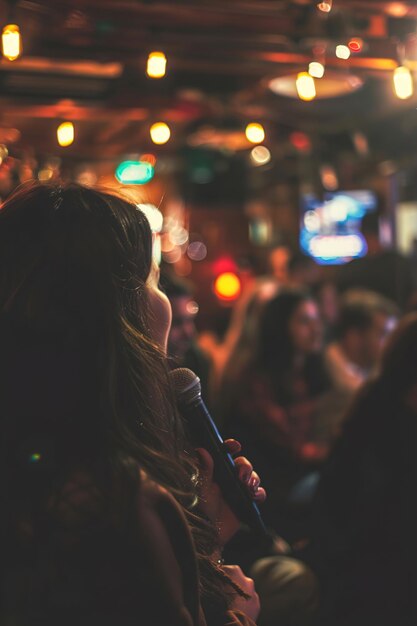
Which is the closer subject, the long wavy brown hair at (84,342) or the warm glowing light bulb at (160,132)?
the long wavy brown hair at (84,342)

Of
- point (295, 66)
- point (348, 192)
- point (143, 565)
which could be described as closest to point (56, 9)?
point (295, 66)

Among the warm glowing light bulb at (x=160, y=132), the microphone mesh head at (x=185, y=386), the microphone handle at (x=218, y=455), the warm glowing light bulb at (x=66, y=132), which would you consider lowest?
the microphone handle at (x=218, y=455)

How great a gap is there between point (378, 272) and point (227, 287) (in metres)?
3.79

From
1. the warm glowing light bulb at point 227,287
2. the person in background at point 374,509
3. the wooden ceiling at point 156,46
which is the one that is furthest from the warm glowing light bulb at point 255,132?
the warm glowing light bulb at point 227,287

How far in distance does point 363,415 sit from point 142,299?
1779 millimetres

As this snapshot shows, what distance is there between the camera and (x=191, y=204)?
42.0ft

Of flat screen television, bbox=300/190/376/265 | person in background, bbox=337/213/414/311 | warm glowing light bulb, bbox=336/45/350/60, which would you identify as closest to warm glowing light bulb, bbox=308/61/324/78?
warm glowing light bulb, bbox=336/45/350/60

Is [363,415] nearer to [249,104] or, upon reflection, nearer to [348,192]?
[249,104]

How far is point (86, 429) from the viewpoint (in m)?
1.34

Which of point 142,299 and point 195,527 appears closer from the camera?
point 142,299

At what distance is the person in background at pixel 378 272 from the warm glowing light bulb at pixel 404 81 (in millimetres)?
3808

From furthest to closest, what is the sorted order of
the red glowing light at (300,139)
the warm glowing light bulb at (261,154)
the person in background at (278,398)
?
the warm glowing light bulb at (261,154), the red glowing light at (300,139), the person in background at (278,398)

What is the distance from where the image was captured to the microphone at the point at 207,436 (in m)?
1.67

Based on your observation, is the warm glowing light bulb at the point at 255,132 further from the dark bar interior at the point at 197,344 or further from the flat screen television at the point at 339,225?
the flat screen television at the point at 339,225
